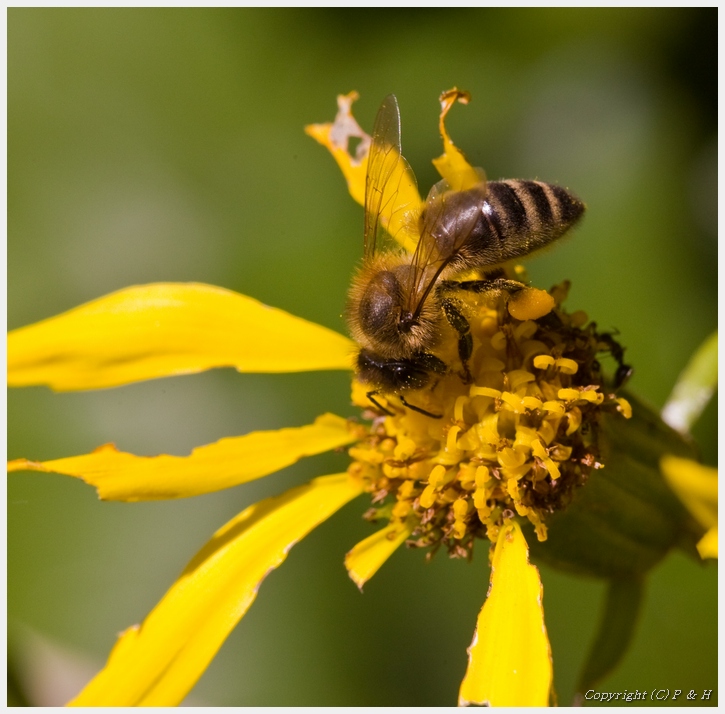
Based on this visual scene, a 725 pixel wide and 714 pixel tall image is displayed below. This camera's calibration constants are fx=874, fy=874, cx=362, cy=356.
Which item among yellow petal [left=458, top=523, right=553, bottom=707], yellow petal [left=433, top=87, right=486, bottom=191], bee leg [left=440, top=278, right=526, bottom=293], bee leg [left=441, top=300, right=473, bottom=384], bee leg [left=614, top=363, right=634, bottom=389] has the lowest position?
yellow petal [left=458, top=523, right=553, bottom=707]

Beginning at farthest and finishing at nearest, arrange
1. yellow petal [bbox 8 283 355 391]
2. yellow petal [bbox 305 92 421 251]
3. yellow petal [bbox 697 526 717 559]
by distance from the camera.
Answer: yellow petal [bbox 8 283 355 391], yellow petal [bbox 305 92 421 251], yellow petal [bbox 697 526 717 559]

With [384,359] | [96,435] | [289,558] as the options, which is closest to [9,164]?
[96,435]

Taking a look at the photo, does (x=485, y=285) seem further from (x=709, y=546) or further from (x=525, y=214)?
(x=709, y=546)

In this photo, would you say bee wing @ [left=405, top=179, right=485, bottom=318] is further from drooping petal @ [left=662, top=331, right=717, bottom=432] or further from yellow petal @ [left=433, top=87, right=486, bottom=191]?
drooping petal @ [left=662, top=331, right=717, bottom=432]

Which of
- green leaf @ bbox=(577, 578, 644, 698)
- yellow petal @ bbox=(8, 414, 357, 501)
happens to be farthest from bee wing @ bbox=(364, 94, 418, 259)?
green leaf @ bbox=(577, 578, 644, 698)

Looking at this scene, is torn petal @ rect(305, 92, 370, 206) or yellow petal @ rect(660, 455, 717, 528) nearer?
yellow petal @ rect(660, 455, 717, 528)

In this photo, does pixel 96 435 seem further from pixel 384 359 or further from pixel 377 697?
pixel 384 359

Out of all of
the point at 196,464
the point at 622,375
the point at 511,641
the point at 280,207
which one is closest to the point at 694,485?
the point at 622,375
